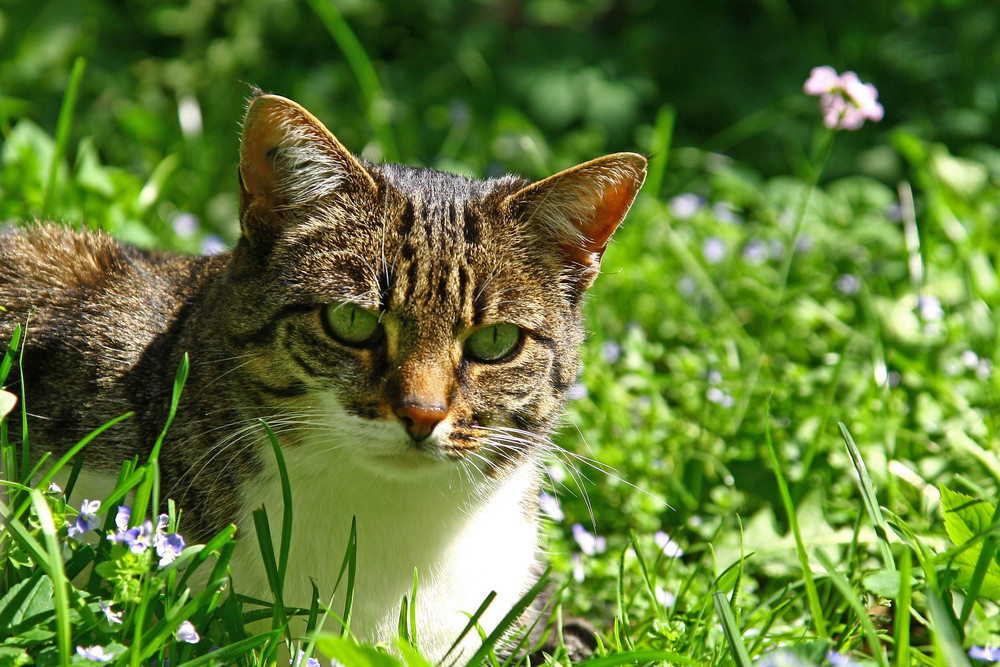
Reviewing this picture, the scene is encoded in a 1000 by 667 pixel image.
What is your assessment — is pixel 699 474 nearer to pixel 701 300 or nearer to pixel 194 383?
pixel 701 300

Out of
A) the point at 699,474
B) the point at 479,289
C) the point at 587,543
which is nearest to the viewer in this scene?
the point at 479,289

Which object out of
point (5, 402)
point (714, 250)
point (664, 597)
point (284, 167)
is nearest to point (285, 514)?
point (5, 402)

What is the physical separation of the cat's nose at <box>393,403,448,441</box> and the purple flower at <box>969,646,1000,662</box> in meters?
1.12

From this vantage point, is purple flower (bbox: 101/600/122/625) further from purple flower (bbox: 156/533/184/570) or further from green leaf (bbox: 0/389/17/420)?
green leaf (bbox: 0/389/17/420)

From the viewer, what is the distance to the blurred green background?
185 inches

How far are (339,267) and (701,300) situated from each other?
6.95 feet

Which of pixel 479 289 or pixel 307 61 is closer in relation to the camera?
pixel 479 289

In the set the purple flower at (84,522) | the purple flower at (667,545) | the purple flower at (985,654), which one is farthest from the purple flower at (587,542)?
the purple flower at (84,522)

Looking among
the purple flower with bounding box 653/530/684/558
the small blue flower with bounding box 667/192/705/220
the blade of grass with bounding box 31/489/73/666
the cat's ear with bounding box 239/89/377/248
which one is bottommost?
the blade of grass with bounding box 31/489/73/666

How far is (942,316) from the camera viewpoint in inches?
135

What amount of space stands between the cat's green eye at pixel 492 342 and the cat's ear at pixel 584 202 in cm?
28

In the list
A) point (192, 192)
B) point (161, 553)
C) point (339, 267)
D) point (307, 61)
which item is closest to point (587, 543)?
point (339, 267)

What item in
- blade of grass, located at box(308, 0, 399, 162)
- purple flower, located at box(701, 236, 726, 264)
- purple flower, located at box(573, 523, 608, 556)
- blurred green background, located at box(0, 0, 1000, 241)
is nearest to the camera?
purple flower, located at box(573, 523, 608, 556)

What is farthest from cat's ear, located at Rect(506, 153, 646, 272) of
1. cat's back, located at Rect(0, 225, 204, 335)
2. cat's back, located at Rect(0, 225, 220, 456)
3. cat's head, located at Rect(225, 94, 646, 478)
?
cat's back, located at Rect(0, 225, 204, 335)
